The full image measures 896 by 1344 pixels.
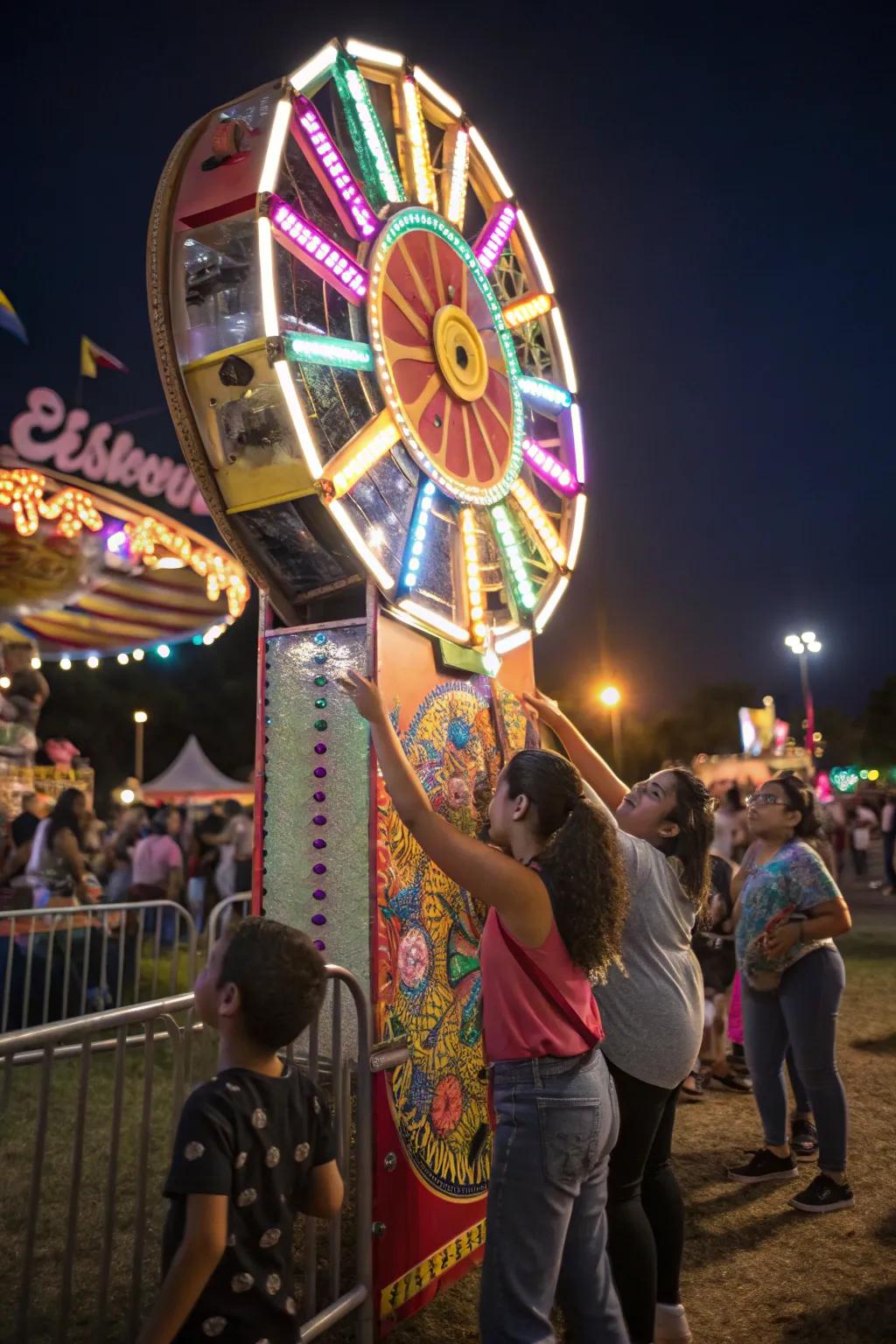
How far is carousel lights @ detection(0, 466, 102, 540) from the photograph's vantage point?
10891 mm

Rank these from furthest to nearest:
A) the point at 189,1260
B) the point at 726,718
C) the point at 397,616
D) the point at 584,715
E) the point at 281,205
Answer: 1. the point at 726,718
2. the point at 584,715
3. the point at 397,616
4. the point at 281,205
5. the point at 189,1260

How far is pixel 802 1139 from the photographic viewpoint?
5598 mm

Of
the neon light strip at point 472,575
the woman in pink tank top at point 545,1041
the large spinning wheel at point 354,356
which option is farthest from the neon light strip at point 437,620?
the woman in pink tank top at point 545,1041

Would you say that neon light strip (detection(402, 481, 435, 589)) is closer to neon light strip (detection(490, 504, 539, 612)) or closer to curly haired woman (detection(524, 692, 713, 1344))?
neon light strip (detection(490, 504, 539, 612))

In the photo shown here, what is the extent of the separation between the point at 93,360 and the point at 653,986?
1438 centimetres

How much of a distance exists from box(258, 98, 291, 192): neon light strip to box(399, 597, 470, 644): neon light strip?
1.75 meters

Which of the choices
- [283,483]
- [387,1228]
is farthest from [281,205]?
[387,1228]

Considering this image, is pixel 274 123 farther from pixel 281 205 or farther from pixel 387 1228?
pixel 387 1228

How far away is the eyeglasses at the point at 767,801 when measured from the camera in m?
5.09

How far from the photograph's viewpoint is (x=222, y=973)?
2191 mm

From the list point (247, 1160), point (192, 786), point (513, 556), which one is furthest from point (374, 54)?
point (192, 786)

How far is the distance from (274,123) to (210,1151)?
149 inches

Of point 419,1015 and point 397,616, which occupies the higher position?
point 397,616

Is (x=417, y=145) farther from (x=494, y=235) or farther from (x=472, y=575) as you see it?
(x=472, y=575)
